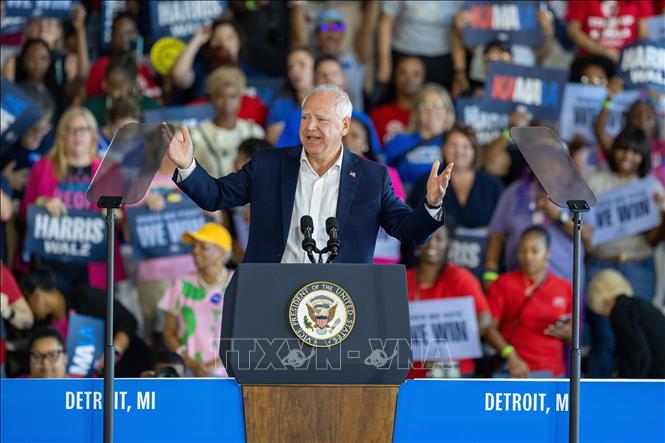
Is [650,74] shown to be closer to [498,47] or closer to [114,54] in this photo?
[498,47]

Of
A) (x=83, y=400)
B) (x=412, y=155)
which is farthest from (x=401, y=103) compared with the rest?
(x=83, y=400)

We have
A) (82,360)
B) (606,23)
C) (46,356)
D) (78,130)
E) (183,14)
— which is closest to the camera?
(46,356)

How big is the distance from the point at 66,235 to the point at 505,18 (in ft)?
9.65

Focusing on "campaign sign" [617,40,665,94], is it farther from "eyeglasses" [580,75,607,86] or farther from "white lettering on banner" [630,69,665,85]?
"eyeglasses" [580,75,607,86]

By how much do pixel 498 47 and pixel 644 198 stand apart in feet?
4.51

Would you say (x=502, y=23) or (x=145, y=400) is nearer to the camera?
(x=145, y=400)

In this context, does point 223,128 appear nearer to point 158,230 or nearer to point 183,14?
point 158,230

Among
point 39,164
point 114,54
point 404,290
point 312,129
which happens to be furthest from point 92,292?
point 404,290

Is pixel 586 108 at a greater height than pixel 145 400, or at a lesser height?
greater

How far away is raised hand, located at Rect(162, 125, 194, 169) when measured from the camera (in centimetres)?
412

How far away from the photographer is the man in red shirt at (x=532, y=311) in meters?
6.67

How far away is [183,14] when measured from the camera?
8.04 m

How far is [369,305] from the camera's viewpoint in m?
3.77

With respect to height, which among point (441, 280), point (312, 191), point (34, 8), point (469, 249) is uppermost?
point (34, 8)
